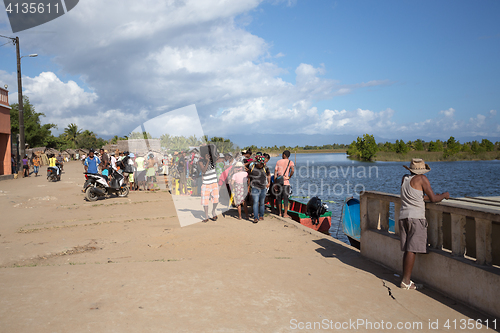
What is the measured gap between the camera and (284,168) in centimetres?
925

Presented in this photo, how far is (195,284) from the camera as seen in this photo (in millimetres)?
4305

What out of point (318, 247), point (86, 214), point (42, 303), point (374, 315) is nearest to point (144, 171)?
point (86, 214)

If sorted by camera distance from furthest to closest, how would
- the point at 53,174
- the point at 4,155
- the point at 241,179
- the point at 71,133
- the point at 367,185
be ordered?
the point at 71,133, the point at 367,185, the point at 4,155, the point at 53,174, the point at 241,179

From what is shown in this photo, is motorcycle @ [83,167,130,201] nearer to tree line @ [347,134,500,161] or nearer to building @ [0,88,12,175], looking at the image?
building @ [0,88,12,175]

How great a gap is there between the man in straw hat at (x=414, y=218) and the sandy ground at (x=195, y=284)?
36 centimetres

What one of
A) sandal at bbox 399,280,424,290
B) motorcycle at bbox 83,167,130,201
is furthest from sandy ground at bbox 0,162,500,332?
motorcycle at bbox 83,167,130,201

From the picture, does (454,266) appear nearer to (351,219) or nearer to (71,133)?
(351,219)

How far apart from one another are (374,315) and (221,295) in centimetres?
174

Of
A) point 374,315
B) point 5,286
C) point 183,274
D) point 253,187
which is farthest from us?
point 253,187

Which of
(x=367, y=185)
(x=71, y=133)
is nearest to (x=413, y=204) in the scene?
(x=367, y=185)

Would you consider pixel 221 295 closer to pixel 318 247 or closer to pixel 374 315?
pixel 374 315

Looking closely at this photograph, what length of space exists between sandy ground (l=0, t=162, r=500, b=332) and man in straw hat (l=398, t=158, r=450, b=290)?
0.36 m

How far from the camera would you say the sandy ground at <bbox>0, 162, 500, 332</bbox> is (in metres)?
3.32

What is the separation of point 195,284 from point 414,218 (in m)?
2.96
